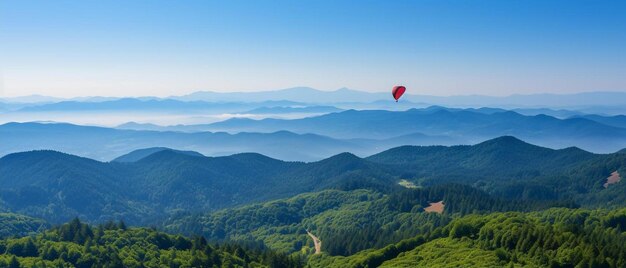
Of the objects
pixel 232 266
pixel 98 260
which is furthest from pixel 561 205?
pixel 98 260

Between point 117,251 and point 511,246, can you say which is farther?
point 511,246

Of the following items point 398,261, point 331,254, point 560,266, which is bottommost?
point 331,254

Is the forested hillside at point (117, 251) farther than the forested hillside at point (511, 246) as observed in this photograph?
Yes

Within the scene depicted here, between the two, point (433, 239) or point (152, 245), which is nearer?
point (152, 245)

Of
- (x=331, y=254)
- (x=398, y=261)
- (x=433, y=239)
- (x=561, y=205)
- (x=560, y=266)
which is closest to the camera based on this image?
(x=560, y=266)

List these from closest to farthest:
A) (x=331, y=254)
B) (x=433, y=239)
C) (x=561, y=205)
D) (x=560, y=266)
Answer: (x=560, y=266)
(x=433, y=239)
(x=331, y=254)
(x=561, y=205)

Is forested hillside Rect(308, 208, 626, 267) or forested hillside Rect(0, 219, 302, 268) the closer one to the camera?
forested hillside Rect(308, 208, 626, 267)

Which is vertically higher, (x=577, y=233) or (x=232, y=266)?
(x=577, y=233)

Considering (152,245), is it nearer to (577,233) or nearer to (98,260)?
(98,260)

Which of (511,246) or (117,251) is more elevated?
(511,246)

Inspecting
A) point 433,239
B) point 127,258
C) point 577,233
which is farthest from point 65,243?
point 577,233
